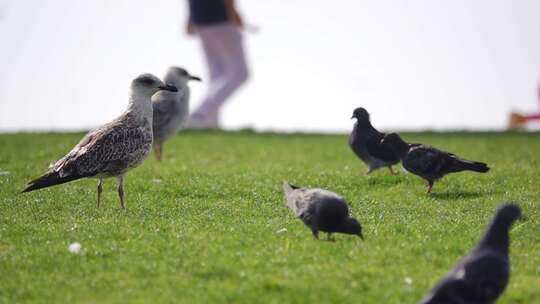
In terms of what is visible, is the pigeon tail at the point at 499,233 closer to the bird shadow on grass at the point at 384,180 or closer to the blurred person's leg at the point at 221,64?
the bird shadow on grass at the point at 384,180

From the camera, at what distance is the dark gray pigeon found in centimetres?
895

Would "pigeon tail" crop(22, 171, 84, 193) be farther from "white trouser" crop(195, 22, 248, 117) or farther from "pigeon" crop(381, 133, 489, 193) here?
"white trouser" crop(195, 22, 248, 117)

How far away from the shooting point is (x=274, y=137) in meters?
31.8

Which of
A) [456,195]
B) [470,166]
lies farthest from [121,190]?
[470,166]

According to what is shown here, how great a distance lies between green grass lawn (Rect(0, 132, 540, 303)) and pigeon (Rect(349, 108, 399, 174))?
0.37 metres

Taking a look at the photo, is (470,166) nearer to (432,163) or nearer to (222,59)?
(432,163)

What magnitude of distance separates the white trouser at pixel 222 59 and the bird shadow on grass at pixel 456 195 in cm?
2295

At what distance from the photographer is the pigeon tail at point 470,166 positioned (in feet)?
52.0

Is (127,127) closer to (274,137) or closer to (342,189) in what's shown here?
(342,189)

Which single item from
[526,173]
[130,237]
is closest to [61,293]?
[130,237]

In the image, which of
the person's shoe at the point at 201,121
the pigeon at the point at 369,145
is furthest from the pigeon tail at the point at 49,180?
the person's shoe at the point at 201,121

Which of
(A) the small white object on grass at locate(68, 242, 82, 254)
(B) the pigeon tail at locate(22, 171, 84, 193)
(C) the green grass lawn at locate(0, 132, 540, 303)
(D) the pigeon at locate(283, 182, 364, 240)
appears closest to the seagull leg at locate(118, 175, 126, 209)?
(C) the green grass lawn at locate(0, 132, 540, 303)

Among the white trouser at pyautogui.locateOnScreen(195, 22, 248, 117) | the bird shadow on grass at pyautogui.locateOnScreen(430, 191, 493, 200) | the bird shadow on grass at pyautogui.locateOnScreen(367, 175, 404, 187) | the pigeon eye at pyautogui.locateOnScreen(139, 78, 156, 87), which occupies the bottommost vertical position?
the white trouser at pyautogui.locateOnScreen(195, 22, 248, 117)

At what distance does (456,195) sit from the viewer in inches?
635
